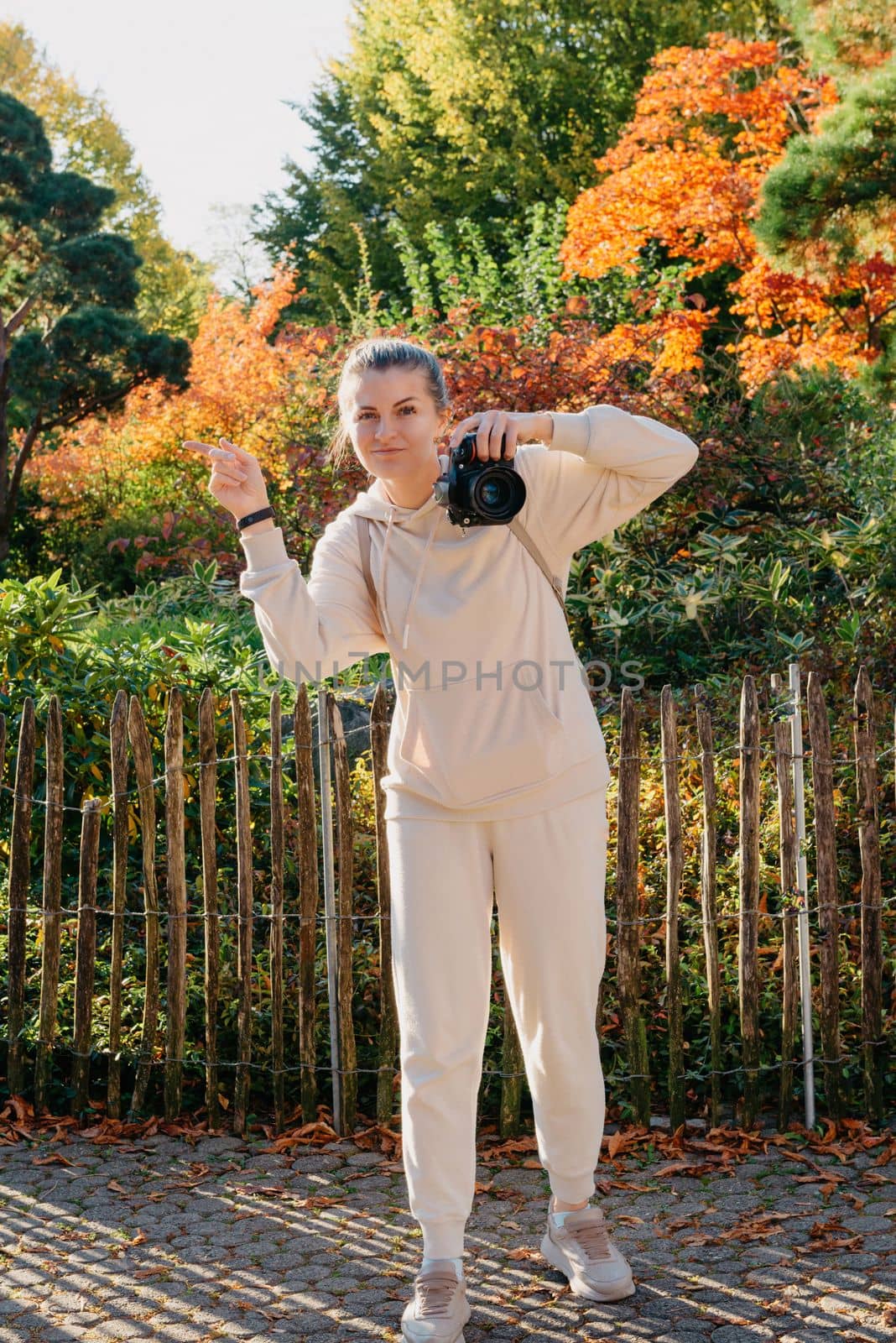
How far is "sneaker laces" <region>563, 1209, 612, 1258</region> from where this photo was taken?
276cm

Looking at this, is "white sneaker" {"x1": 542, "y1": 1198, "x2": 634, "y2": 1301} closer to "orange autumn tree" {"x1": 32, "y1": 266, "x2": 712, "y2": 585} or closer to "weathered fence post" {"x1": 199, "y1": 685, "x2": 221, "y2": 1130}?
"weathered fence post" {"x1": 199, "y1": 685, "x2": 221, "y2": 1130}

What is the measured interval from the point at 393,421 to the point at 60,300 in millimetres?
10487

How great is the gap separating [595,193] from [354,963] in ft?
31.9

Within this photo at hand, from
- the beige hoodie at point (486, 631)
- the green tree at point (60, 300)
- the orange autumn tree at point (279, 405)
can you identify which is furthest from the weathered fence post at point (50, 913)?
the green tree at point (60, 300)

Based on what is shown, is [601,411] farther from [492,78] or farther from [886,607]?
[492,78]

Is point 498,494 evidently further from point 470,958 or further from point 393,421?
point 470,958

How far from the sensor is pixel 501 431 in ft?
7.97

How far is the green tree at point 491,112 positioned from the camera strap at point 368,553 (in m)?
16.7

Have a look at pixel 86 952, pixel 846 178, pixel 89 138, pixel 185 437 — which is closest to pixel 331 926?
pixel 86 952

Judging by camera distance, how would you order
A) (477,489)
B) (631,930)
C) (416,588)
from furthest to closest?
(631,930), (416,588), (477,489)

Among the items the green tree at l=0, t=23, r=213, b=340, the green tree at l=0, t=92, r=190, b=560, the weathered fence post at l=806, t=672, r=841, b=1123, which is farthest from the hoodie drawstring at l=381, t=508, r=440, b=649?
the green tree at l=0, t=23, r=213, b=340

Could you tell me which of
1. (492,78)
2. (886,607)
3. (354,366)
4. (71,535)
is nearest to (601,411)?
(354,366)

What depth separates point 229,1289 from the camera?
9.41ft

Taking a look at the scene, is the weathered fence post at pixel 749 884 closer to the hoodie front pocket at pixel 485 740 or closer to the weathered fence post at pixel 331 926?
the weathered fence post at pixel 331 926
